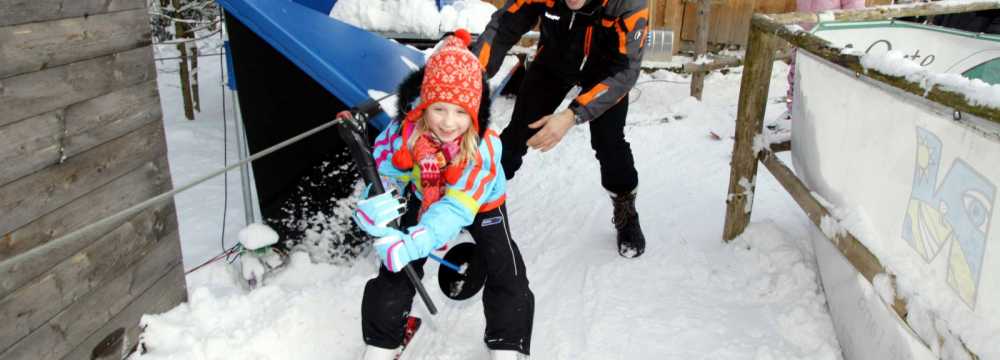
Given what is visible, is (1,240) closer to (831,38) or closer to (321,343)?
(321,343)

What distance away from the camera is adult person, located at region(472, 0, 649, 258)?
276 centimetres

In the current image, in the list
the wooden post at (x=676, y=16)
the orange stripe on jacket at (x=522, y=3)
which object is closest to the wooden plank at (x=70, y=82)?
the orange stripe on jacket at (x=522, y=3)

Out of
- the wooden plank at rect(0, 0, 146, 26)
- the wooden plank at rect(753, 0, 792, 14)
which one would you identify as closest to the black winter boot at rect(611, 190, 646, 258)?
the wooden plank at rect(0, 0, 146, 26)

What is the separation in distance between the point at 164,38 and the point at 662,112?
6.25 m

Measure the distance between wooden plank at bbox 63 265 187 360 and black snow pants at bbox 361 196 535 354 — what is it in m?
1.02

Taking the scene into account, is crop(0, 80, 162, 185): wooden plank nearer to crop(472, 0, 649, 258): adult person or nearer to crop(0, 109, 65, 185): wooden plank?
crop(0, 109, 65, 185): wooden plank

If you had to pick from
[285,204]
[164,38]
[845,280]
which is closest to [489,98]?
[845,280]

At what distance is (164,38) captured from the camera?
8.38 metres

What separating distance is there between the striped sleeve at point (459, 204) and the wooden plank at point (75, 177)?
123 cm

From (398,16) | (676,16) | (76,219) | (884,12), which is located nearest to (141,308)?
(76,219)

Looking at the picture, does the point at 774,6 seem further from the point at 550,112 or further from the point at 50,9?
the point at 50,9

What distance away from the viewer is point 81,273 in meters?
2.34

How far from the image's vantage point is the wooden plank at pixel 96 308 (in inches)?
86.8

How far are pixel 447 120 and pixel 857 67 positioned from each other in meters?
1.39
